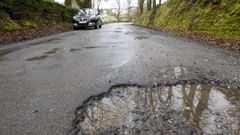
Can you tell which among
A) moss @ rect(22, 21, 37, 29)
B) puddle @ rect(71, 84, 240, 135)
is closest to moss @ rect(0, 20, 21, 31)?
moss @ rect(22, 21, 37, 29)

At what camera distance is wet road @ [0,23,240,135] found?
267 cm

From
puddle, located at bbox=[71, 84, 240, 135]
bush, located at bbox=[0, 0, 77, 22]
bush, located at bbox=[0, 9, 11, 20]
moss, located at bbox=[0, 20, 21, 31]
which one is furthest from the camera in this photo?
bush, located at bbox=[0, 0, 77, 22]

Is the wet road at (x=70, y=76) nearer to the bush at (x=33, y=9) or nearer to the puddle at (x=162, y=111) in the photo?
the puddle at (x=162, y=111)

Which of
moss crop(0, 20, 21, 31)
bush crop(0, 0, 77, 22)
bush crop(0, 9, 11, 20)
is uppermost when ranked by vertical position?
bush crop(0, 0, 77, 22)

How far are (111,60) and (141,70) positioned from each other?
1214mm

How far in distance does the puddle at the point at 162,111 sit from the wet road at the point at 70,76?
0.25 metres

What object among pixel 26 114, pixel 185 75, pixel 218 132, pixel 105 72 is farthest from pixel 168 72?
pixel 26 114

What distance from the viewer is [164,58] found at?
5.86 m

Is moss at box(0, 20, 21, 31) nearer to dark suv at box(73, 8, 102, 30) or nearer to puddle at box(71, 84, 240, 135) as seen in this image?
dark suv at box(73, 8, 102, 30)

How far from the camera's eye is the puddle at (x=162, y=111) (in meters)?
2.38

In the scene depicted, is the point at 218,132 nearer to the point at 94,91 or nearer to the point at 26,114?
the point at 94,91

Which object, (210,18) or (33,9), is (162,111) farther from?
(33,9)

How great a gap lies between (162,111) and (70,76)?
7.01 feet

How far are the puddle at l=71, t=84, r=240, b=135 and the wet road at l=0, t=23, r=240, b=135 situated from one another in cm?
25
